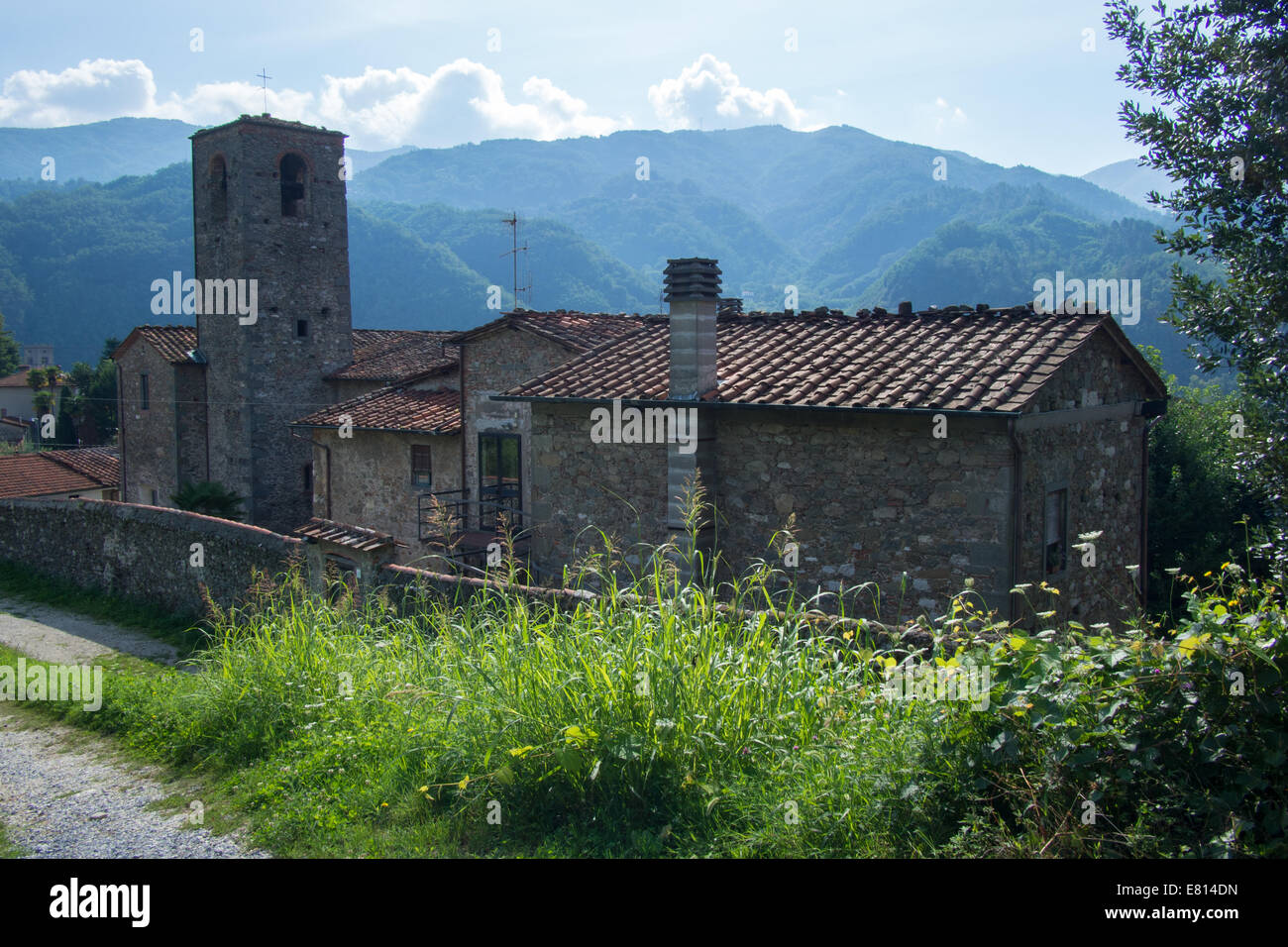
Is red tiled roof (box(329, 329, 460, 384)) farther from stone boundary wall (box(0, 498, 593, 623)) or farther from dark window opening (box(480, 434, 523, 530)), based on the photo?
stone boundary wall (box(0, 498, 593, 623))

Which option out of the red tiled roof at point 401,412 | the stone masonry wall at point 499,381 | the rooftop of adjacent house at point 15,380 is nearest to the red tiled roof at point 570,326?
the stone masonry wall at point 499,381

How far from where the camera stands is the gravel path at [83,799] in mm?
4738

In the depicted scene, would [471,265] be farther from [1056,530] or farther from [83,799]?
[83,799]

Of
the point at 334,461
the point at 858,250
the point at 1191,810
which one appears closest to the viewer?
the point at 1191,810

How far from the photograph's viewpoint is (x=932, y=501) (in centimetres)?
945

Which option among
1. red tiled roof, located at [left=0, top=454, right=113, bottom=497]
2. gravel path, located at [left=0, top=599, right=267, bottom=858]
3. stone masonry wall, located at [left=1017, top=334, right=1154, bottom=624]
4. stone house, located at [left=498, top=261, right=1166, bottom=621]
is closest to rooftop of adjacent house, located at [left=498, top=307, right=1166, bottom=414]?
stone house, located at [left=498, top=261, right=1166, bottom=621]

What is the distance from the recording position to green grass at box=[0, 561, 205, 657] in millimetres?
12352

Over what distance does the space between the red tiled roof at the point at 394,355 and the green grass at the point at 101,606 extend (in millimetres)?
9080

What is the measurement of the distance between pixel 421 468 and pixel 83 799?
15.1 m

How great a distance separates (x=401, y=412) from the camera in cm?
2123

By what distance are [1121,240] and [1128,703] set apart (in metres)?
121

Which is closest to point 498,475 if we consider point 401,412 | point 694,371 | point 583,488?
point 401,412
